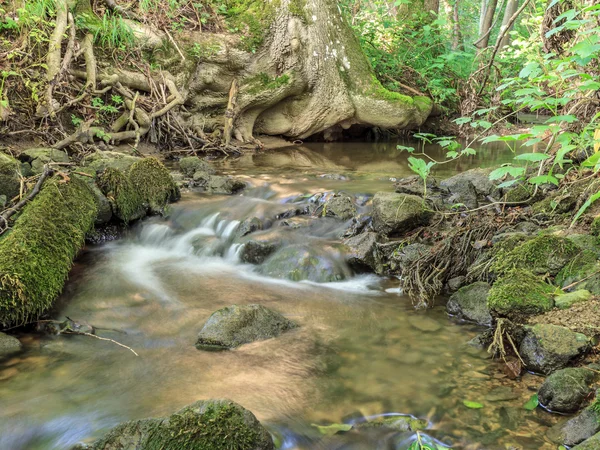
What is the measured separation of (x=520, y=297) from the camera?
331cm

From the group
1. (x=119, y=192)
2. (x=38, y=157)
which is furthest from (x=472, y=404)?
(x=38, y=157)

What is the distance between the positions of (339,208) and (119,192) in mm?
2524

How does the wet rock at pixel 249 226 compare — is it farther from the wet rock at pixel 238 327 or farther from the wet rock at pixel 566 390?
the wet rock at pixel 566 390

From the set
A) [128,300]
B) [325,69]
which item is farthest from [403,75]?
[128,300]

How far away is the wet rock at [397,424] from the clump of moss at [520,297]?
1105 mm

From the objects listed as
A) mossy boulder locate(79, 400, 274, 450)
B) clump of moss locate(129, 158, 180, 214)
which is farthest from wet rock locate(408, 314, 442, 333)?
clump of moss locate(129, 158, 180, 214)

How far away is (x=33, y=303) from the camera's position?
3521mm

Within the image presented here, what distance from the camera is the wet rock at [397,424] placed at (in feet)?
8.43

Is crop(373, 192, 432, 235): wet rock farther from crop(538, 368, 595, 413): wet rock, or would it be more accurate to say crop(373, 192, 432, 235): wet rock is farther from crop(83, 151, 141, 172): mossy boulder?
crop(83, 151, 141, 172): mossy boulder

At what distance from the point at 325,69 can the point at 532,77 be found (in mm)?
7289

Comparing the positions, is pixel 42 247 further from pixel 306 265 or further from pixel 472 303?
pixel 472 303

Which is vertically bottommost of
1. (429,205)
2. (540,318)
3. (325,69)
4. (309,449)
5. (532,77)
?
(309,449)

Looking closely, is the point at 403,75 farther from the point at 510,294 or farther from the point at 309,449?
the point at 309,449

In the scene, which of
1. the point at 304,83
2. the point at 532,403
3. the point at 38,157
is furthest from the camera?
the point at 304,83
